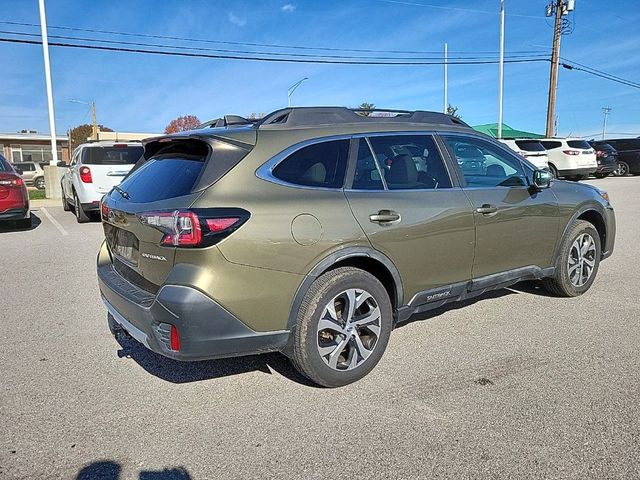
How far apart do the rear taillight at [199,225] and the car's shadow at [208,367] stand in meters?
1.13

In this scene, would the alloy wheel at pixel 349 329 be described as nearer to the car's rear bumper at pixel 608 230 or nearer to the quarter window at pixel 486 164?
the quarter window at pixel 486 164

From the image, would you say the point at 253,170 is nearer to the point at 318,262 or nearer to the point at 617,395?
the point at 318,262

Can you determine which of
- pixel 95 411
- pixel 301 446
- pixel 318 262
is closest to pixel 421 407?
pixel 301 446

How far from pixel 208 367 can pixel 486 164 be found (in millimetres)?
2910

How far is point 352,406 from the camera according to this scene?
312cm

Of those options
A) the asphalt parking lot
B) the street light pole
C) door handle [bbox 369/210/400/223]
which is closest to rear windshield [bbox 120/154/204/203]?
door handle [bbox 369/210/400/223]

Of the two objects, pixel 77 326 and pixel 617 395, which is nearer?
pixel 617 395

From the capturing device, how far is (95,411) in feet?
10.1

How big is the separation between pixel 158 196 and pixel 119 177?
795 centimetres

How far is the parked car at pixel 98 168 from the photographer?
33.9 feet

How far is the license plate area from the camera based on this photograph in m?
3.29

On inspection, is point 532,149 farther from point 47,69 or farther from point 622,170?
point 47,69

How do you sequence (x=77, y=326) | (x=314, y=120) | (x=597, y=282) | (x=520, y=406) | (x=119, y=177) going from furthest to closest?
(x=119, y=177)
(x=597, y=282)
(x=77, y=326)
(x=314, y=120)
(x=520, y=406)

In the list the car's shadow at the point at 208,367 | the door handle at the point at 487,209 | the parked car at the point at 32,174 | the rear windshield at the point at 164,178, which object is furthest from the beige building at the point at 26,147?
the door handle at the point at 487,209
